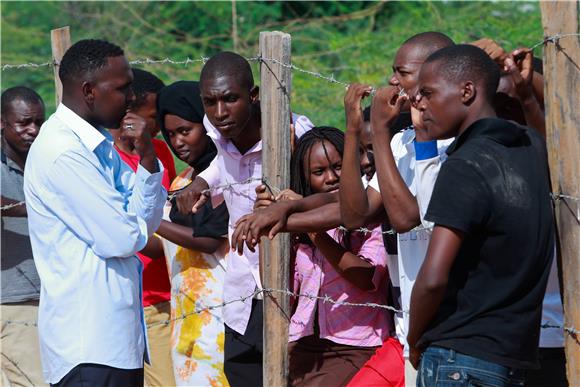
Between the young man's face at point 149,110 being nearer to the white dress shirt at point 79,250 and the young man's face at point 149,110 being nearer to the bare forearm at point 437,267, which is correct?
the white dress shirt at point 79,250

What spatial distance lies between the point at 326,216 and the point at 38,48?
1315cm

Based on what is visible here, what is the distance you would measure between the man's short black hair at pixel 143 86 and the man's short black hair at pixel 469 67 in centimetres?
298

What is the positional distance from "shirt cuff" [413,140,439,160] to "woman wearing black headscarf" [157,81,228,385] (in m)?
1.75

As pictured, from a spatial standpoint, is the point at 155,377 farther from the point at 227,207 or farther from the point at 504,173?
the point at 504,173

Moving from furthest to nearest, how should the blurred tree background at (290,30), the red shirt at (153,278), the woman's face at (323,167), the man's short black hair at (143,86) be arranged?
the blurred tree background at (290,30) → the man's short black hair at (143,86) → the red shirt at (153,278) → the woman's face at (323,167)

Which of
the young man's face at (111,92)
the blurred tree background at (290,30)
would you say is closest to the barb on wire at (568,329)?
the young man's face at (111,92)

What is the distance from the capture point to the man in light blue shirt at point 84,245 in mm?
3730

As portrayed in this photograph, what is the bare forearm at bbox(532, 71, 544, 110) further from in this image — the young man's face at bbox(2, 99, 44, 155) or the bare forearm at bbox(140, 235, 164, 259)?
the young man's face at bbox(2, 99, 44, 155)

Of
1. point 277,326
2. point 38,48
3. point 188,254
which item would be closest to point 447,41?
point 277,326

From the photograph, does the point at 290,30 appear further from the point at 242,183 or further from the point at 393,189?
the point at 393,189

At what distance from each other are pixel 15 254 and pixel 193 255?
141cm

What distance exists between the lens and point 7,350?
19.8 feet

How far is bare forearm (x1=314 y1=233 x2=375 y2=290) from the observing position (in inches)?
165

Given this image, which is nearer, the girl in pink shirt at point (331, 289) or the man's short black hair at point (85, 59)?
the man's short black hair at point (85, 59)
